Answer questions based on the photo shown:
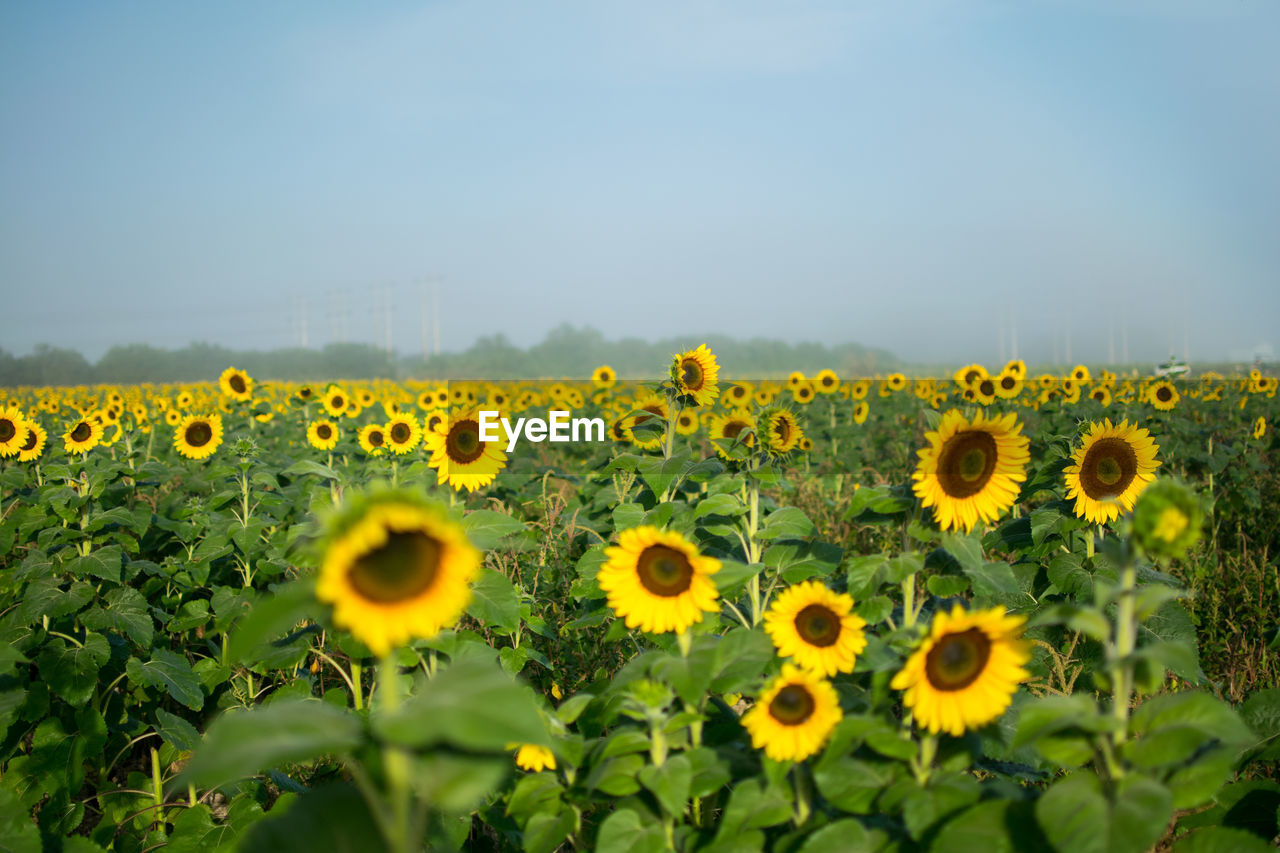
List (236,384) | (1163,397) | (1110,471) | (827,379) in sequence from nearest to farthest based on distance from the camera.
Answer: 1. (1110,471)
2. (236,384)
3. (1163,397)
4. (827,379)

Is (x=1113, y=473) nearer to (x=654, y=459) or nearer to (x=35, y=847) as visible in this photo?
(x=654, y=459)

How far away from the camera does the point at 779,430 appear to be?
2.85 m

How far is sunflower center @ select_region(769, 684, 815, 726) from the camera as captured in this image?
159 cm

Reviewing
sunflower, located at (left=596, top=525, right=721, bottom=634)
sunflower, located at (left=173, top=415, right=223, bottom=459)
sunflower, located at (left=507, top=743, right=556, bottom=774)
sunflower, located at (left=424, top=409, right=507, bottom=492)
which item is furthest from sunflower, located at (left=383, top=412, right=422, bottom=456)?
sunflower, located at (left=507, top=743, right=556, bottom=774)

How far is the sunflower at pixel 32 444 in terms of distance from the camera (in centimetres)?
501

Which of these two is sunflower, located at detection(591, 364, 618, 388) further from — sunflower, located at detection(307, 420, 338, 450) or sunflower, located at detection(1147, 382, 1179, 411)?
sunflower, located at detection(1147, 382, 1179, 411)

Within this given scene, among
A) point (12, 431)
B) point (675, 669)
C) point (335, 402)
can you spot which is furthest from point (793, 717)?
point (335, 402)

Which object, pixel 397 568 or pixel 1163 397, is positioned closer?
pixel 397 568

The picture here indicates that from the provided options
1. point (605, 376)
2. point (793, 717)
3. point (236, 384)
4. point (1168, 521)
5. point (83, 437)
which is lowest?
point (793, 717)

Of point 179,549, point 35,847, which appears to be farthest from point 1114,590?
point 179,549

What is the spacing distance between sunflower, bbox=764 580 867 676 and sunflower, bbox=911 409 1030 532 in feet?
1.13

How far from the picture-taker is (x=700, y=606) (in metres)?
1.85

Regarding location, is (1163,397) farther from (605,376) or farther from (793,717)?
(793,717)

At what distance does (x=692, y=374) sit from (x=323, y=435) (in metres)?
4.91
